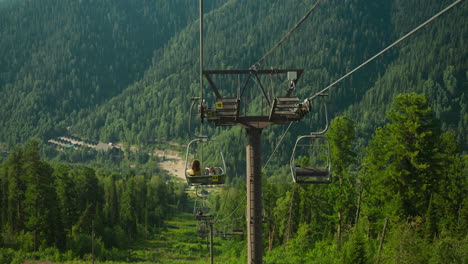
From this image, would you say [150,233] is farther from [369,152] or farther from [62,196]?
[369,152]

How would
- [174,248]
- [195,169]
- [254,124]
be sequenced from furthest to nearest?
[174,248] < [254,124] < [195,169]

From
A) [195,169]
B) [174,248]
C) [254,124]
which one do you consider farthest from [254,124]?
[174,248]

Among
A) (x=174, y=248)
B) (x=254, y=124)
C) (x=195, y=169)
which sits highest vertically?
(x=254, y=124)

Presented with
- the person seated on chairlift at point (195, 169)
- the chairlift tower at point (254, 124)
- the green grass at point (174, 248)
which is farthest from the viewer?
the green grass at point (174, 248)

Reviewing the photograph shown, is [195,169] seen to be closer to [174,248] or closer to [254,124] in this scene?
[254,124]

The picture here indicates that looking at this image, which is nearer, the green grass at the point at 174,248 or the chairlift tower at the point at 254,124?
the chairlift tower at the point at 254,124

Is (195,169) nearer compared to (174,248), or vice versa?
(195,169)

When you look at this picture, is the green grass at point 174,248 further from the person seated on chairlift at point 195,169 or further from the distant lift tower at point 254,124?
the person seated on chairlift at point 195,169

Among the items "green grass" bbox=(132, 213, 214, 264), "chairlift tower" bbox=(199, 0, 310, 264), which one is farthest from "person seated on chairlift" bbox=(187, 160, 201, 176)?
"green grass" bbox=(132, 213, 214, 264)

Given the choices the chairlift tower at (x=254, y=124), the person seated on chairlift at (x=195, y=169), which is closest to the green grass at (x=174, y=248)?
the chairlift tower at (x=254, y=124)

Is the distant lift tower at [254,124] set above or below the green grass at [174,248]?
above

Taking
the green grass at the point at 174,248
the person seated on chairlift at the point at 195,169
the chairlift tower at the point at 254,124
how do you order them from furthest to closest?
the green grass at the point at 174,248
the person seated on chairlift at the point at 195,169
the chairlift tower at the point at 254,124

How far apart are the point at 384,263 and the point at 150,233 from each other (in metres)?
68.4

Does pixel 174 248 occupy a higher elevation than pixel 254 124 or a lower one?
lower
